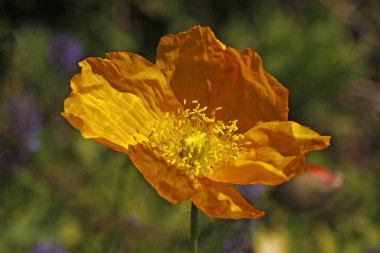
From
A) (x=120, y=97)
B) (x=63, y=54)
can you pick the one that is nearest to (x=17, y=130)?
(x=63, y=54)

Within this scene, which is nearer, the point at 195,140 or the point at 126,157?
the point at 195,140

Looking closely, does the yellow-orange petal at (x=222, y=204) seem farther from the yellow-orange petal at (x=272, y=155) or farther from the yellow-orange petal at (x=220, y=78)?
the yellow-orange petal at (x=220, y=78)

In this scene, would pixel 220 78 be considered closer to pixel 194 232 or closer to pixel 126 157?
pixel 194 232

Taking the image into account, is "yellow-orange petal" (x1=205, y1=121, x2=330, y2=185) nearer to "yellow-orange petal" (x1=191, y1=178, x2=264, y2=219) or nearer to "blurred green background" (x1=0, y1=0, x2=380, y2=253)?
"yellow-orange petal" (x1=191, y1=178, x2=264, y2=219)

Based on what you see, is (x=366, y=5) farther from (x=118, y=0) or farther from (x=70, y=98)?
(x=70, y=98)

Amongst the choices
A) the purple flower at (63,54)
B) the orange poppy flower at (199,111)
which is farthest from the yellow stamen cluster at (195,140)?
the purple flower at (63,54)

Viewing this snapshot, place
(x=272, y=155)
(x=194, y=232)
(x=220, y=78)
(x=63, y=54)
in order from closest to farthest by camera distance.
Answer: (x=194, y=232) < (x=272, y=155) < (x=220, y=78) < (x=63, y=54)
